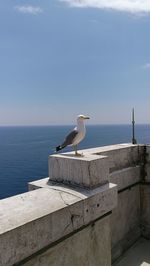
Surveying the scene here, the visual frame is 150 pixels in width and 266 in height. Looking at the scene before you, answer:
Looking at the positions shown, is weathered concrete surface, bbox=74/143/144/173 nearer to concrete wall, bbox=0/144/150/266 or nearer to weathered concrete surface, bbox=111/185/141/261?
weathered concrete surface, bbox=111/185/141/261

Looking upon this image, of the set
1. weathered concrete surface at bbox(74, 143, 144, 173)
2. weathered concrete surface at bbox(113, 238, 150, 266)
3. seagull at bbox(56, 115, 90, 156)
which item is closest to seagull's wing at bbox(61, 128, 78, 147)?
seagull at bbox(56, 115, 90, 156)

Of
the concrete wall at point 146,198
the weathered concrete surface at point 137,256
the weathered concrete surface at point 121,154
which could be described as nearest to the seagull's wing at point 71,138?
the weathered concrete surface at point 121,154

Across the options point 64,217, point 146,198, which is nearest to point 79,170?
point 64,217

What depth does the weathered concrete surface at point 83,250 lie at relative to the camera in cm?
313

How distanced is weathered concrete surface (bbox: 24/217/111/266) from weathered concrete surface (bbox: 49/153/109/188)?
64 cm

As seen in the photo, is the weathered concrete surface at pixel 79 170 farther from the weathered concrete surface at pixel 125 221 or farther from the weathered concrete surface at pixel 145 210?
the weathered concrete surface at pixel 145 210

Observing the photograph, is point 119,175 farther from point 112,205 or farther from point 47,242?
point 47,242

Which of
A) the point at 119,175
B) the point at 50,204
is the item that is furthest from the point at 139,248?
the point at 50,204

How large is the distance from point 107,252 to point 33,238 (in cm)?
176

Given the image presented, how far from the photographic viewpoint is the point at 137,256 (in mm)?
6094

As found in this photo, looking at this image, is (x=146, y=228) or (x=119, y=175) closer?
(x=119, y=175)

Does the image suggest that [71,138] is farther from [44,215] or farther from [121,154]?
[121,154]

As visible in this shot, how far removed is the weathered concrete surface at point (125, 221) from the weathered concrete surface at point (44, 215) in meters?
2.21

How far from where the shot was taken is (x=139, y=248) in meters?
6.41
